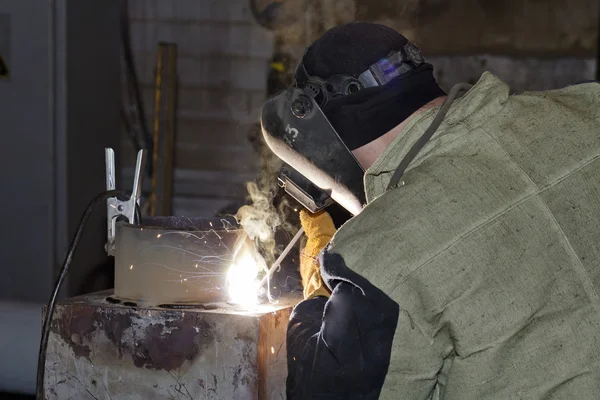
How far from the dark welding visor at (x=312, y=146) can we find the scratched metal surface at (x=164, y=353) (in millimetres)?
319

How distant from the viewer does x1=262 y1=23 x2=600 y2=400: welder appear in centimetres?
139

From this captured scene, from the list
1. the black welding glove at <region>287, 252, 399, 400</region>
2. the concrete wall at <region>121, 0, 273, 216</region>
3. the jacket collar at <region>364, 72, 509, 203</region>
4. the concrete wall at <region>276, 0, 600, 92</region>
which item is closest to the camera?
the black welding glove at <region>287, 252, 399, 400</region>

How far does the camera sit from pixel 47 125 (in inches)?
171

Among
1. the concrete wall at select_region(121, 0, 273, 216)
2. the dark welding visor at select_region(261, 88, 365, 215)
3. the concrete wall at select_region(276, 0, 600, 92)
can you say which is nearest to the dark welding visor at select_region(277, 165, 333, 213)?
the dark welding visor at select_region(261, 88, 365, 215)

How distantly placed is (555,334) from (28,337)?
7.97ft

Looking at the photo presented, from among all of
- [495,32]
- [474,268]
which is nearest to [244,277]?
[474,268]

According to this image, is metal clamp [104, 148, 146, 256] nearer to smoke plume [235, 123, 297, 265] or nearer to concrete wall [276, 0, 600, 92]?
smoke plume [235, 123, 297, 265]

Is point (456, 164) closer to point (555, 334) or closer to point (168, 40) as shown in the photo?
point (555, 334)

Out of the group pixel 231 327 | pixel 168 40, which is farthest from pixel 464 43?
pixel 231 327

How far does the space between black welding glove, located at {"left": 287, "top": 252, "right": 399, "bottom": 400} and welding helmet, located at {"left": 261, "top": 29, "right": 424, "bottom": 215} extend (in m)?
0.36

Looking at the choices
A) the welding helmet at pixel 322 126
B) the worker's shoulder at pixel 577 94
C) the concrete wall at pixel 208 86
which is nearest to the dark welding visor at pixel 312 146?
the welding helmet at pixel 322 126

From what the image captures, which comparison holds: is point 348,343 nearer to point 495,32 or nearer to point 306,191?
point 306,191

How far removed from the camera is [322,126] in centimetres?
178

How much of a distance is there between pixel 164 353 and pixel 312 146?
56 centimetres
